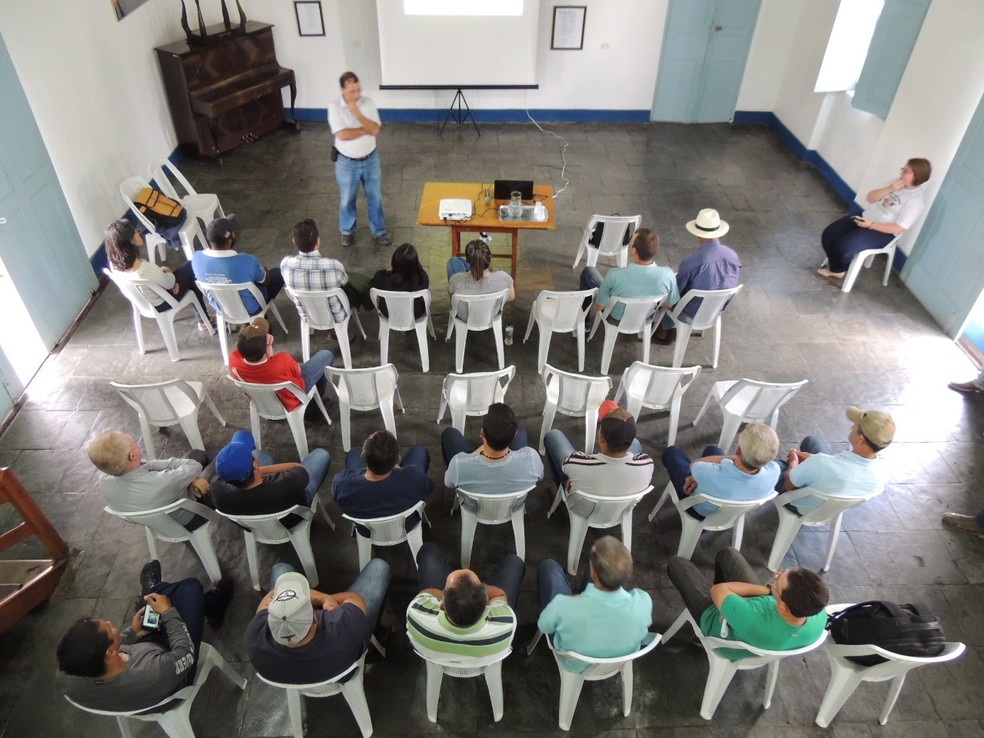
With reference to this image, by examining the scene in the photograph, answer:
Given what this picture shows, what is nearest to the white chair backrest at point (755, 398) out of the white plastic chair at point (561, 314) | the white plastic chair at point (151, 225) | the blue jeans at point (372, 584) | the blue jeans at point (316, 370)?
the white plastic chair at point (561, 314)

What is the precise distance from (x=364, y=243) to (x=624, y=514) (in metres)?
4.11

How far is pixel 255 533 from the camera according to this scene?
11.3ft

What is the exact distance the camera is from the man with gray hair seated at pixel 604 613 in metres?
2.62

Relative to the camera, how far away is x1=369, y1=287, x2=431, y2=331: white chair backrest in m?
4.61

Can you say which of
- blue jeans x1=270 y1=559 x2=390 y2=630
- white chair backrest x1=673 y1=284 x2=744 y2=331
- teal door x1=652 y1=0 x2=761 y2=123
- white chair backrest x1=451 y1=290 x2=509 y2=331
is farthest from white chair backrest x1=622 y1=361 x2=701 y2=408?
teal door x1=652 y1=0 x2=761 y2=123

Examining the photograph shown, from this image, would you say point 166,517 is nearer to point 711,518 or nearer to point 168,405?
point 168,405

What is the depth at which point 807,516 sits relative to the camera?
3.58m

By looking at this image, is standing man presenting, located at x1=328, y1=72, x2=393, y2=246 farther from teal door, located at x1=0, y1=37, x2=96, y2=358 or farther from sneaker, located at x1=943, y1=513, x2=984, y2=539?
sneaker, located at x1=943, y1=513, x2=984, y2=539

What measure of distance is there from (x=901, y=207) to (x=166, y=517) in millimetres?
6013

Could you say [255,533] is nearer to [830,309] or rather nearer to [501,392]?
[501,392]

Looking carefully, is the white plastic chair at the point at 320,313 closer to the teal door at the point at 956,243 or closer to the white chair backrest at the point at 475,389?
the white chair backrest at the point at 475,389

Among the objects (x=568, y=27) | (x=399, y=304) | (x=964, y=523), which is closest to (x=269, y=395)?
A: (x=399, y=304)

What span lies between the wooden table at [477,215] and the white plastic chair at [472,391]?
177cm

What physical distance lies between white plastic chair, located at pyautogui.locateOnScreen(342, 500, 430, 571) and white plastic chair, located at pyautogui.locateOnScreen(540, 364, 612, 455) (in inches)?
40.4
